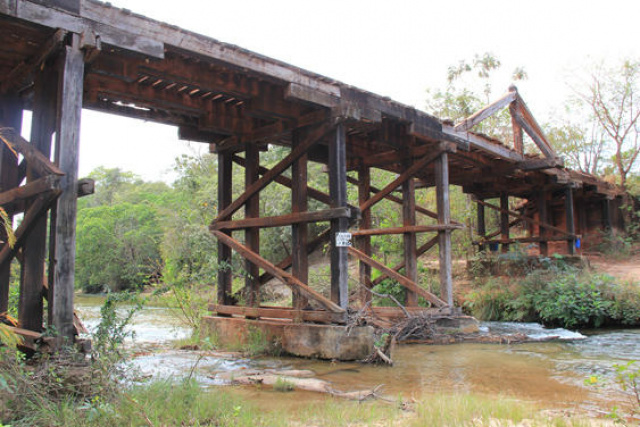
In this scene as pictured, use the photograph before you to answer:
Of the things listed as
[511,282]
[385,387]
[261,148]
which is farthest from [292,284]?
[511,282]

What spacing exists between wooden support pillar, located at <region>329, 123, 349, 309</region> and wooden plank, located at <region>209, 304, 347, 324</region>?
8.3 inches

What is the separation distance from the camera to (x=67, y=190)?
4340 mm

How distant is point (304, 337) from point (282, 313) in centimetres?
78

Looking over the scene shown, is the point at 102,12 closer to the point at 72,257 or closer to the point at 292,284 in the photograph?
the point at 72,257

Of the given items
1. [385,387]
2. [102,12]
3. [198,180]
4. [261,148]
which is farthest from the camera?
[198,180]

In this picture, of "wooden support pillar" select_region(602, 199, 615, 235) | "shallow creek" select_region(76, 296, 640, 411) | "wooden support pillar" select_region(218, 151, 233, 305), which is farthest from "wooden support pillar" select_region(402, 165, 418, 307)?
"wooden support pillar" select_region(602, 199, 615, 235)

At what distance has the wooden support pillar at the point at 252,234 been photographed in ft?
26.9

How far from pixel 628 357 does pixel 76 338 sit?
7.42 metres

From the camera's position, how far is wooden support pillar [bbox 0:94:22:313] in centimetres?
537

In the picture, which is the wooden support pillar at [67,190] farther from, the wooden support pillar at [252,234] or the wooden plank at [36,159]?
the wooden support pillar at [252,234]

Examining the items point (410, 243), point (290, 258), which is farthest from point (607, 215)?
point (290, 258)

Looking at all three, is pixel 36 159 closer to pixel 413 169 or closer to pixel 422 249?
pixel 413 169

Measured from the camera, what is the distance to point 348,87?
7.41m

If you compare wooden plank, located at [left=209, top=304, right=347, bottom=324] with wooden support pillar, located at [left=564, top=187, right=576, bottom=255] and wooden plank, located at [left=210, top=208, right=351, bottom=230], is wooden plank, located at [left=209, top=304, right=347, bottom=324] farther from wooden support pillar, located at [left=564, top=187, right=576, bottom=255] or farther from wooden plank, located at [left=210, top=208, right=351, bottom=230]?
wooden support pillar, located at [left=564, top=187, right=576, bottom=255]
